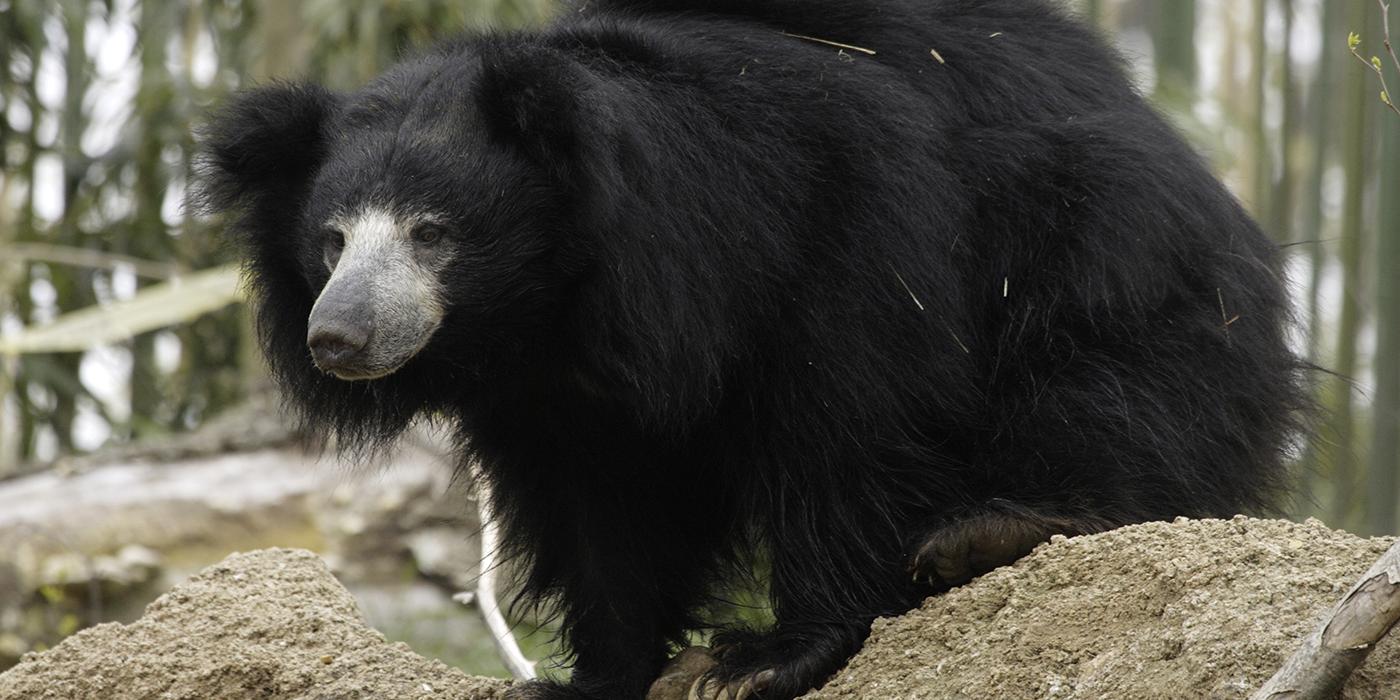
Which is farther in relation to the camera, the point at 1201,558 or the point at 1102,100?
the point at 1102,100

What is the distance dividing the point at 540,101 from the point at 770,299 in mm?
607

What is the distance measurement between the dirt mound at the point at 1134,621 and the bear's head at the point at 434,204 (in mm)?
1008

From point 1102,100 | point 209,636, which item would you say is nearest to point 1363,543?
point 1102,100

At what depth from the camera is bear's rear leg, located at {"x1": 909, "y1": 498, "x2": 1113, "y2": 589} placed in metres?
3.35

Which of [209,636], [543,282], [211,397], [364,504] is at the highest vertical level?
[543,282]

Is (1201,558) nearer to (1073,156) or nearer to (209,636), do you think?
(1073,156)

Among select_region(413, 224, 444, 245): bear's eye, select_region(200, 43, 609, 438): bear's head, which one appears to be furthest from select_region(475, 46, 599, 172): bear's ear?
select_region(413, 224, 444, 245): bear's eye

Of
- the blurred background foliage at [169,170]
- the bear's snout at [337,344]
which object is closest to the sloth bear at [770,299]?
the bear's snout at [337,344]

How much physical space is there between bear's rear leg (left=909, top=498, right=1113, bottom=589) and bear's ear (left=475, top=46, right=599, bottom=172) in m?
1.05

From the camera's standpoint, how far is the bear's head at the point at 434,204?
3332mm

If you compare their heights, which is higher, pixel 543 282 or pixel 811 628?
pixel 543 282

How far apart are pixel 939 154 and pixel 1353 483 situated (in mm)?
4794

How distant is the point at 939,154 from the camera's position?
3629 mm

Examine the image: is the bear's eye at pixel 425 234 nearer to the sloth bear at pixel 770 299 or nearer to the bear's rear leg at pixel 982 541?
the sloth bear at pixel 770 299
